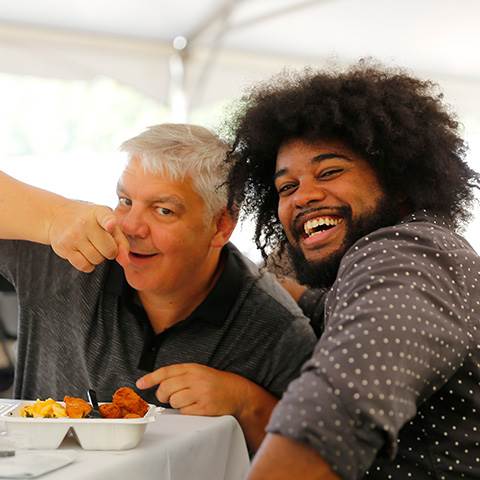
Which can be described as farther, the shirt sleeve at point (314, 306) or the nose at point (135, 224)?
the shirt sleeve at point (314, 306)

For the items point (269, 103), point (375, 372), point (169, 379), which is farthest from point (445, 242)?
point (169, 379)

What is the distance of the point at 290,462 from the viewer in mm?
1143

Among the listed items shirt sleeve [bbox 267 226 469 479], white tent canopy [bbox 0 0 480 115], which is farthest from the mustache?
white tent canopy [bbox 0 0 480 115]

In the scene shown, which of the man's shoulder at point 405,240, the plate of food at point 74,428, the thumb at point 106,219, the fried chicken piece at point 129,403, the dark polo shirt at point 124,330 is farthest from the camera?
the dark polo shirt at point 124,330

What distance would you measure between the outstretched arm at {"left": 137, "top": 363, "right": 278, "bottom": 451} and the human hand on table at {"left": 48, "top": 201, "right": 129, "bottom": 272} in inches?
12.1

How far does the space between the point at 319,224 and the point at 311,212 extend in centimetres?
3

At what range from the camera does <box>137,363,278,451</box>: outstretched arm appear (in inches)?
83.9

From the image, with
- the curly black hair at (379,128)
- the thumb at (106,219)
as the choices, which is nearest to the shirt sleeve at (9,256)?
the thumb at (106,219)

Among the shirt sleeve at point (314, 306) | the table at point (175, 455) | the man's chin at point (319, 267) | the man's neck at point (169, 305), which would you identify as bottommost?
the table at point (175, 455)

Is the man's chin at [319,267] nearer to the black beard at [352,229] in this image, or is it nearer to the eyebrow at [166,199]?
the black beard at [352,229]

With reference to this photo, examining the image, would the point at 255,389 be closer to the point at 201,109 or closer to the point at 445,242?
the point at 445,242

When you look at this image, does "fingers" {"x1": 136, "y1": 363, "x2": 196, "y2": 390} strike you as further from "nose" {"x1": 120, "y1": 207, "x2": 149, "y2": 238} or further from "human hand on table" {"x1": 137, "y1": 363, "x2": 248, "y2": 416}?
"nose" {"x1": 120, "y1": 207, "x2": 149, "y2": 238}

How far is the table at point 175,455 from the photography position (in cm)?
154

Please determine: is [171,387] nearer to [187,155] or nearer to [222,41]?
[187,155]
